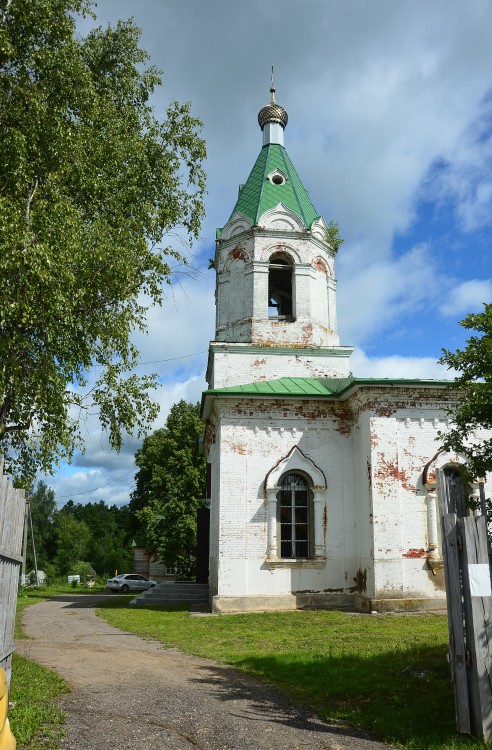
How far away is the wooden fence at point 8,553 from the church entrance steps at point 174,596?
11907mm

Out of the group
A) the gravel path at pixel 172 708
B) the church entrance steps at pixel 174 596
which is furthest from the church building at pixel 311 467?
the gravel path at pixel 172 708

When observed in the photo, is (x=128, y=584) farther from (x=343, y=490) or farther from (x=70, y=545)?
(x=70, y=545)

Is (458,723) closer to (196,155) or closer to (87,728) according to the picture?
(87,728)

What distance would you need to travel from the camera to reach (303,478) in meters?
15.1

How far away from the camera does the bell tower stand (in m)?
16.7

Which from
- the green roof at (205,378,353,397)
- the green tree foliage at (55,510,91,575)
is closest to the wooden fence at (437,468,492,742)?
the green roof at (205,378,353,397)

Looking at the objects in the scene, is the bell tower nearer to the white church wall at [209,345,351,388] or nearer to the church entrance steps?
the white church wall at [209,345,351,388]

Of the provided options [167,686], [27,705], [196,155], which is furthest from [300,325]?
[27,705]

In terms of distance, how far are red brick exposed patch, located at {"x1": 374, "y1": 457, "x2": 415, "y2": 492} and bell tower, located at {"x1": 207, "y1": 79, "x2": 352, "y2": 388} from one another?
3550 mm

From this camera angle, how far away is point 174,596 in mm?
17469

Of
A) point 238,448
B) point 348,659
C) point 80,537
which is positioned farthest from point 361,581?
point 80,537

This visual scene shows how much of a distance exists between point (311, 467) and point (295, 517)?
130 centimetres

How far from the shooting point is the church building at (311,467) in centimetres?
1376

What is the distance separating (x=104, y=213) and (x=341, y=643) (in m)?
8.95
